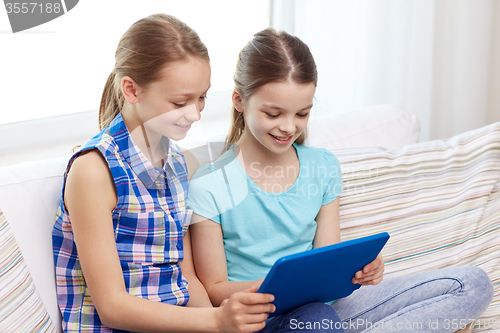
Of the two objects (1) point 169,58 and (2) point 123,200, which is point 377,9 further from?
(2) point 123,200

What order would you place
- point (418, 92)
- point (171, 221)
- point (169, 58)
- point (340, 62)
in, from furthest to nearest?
1. point (418, 92)
2. point (340, 62)
3. point (171, 221)
4. point (169, 58)

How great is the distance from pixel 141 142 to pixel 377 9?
4.62 ft

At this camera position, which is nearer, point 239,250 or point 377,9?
point 239,250

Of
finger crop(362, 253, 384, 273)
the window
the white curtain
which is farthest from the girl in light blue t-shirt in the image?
the white curtain

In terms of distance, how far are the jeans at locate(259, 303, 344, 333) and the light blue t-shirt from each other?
0.15 m

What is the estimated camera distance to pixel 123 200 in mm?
810

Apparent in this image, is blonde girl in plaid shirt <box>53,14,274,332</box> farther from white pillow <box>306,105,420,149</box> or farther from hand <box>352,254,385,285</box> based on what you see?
white pillow <box>306,105,420,149</box>

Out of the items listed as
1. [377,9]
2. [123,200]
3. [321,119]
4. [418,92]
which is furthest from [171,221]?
[418,92]

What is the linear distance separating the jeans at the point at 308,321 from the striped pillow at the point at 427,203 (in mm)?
373

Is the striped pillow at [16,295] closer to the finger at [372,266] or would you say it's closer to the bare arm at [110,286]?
the bare arm at [110,286]

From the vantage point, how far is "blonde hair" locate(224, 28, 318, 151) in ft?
3.06

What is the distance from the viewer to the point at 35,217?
0.86 metres

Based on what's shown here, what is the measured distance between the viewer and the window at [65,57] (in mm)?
1294

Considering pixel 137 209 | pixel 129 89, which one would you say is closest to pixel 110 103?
pixel 129 89
